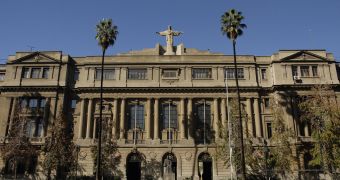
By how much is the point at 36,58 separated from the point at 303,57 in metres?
44.4

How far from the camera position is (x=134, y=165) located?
171 feet

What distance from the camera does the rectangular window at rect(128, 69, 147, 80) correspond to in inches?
2226

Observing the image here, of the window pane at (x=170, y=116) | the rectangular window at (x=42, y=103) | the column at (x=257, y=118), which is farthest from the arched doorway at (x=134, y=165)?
the column at (x=257, y=118)

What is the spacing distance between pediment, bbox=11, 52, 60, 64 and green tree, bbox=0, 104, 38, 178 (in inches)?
327

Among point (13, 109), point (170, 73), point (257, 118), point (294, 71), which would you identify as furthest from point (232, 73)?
point (13, 109)

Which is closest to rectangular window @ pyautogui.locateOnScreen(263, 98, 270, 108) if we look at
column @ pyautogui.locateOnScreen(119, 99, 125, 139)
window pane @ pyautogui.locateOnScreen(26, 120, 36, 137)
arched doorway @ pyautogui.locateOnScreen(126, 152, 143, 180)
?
arched doorway @ pyautogui.locateOnScreen(126, 152, 143, 180)

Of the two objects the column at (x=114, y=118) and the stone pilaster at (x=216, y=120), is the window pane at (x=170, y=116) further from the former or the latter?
the column at (x=114, y=118)

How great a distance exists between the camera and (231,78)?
185ft

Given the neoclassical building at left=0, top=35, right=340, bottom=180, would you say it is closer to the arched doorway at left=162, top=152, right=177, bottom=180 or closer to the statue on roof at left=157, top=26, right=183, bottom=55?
the arched doorway at left=162, top=152, right=177, bottom=180

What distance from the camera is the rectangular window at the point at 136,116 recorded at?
54.2m

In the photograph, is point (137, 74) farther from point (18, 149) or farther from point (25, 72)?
point (18, 149)

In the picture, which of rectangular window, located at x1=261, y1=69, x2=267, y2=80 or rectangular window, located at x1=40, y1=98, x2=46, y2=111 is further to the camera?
rectangular window, located at x1=261, y1=69, x2=267, y2=80

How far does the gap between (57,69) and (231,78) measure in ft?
94.5

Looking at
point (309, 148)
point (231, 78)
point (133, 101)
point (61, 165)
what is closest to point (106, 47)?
point (133, 101)
